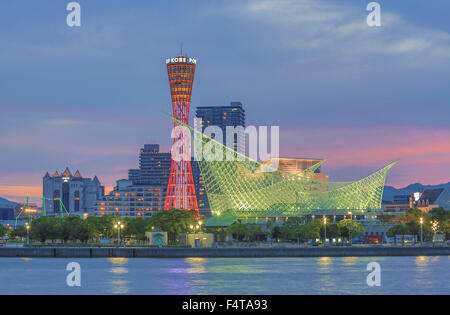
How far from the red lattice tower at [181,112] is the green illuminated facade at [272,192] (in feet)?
13.1

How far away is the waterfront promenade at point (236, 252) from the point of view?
9500 centimetres

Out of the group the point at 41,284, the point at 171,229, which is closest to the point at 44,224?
the point at 171,229

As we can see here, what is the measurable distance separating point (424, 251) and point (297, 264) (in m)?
23.8

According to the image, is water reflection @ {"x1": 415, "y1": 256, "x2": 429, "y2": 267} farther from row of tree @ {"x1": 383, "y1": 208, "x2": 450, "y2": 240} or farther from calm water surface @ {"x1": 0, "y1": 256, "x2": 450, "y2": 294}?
row of tree @ {"x1": 383, "y1": 208, "x2": 450, "y2": 240}

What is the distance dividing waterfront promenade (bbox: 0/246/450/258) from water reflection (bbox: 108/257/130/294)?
611cm

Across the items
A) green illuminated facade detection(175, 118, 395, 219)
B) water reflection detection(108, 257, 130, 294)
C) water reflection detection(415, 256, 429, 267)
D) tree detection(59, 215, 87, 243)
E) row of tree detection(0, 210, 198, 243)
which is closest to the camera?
water reflection detection(108, 257, 130, 294)

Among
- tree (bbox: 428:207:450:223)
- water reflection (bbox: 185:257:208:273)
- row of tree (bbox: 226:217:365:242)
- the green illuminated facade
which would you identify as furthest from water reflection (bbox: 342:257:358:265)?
the green illuminated facade

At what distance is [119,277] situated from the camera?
225 feet

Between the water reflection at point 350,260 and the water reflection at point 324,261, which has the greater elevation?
the water reflection at point 350,260

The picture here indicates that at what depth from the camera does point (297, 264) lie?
3228 inches

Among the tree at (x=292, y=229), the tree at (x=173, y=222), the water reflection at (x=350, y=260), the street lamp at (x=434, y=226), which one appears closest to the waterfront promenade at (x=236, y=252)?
the water reflection at (x=350, y=260)

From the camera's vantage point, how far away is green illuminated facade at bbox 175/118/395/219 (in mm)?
135625

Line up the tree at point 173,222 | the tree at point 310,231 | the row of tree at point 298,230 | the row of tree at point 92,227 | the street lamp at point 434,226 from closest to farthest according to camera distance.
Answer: the tree at point 310,231 → the row of tree at point 298,230 → the tree at point 173,222 → the row of tree at point 92,227 → the street lamp at point 434,226

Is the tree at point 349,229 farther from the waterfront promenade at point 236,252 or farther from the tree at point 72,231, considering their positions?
the tree at point 72,231
